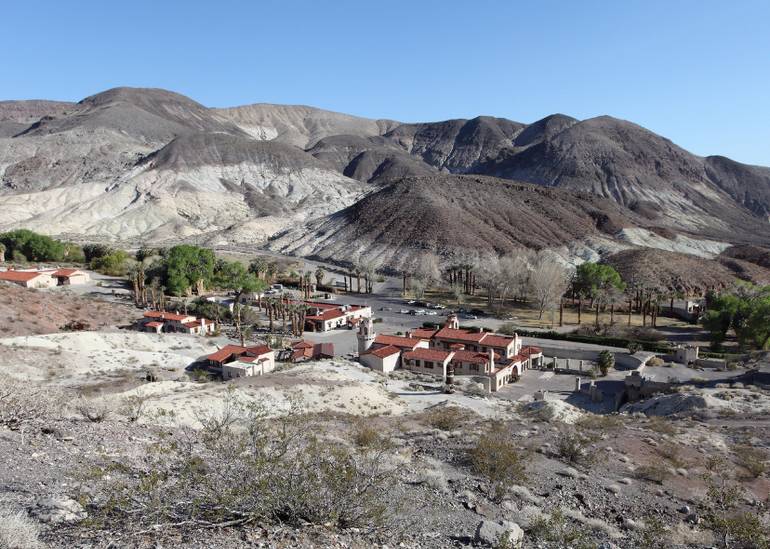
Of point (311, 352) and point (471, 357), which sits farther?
point (311, 352)

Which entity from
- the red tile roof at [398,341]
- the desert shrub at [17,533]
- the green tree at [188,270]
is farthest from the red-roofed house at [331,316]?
the desert shrub at [17,533]

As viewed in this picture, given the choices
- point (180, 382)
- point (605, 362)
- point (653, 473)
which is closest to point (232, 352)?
point (180, 382)

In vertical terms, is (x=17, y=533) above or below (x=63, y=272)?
below

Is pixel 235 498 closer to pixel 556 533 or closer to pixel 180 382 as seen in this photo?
pixel 556 533

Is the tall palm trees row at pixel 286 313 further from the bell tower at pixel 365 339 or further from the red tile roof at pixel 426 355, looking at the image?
the red tile roof at pixel 426 355

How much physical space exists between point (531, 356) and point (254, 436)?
35.9 meters

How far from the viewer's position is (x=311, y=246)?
109000 millimetres

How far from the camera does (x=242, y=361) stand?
35375 mm

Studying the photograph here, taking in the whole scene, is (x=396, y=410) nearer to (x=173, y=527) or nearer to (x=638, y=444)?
(x=638, y=444)

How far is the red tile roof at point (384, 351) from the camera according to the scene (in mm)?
39531

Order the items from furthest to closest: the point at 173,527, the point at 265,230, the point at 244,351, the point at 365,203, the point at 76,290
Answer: the point at 265,230
the point at 365,203
the point at 76,290
the point at 244,351
the point at 173,527

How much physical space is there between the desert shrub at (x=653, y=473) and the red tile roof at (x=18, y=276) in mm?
65354

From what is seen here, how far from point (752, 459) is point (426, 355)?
2532 cm

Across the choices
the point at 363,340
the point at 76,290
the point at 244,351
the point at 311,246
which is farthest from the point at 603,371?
the point at 311,246
